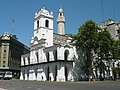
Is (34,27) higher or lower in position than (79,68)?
higher

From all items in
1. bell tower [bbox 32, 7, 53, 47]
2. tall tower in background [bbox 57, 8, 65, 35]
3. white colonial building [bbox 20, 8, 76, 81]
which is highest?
tall tower in background [bbox 57, 8, 65, 35]

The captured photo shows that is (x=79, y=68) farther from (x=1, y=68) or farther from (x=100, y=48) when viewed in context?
(x=1, y=68)

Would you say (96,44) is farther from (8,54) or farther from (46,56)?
(8,54)

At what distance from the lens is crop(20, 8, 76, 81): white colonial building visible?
2117 inches

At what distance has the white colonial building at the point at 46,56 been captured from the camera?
53.8 meters

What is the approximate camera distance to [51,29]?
217 feet

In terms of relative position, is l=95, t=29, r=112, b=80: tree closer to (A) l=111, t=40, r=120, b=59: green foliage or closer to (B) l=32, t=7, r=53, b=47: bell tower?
(A) l=111, t=40, r=120, b=59: green foliage

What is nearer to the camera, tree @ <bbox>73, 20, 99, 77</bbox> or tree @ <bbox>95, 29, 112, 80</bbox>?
tree @ <bbox>73, 20, 99, 77</bbox>

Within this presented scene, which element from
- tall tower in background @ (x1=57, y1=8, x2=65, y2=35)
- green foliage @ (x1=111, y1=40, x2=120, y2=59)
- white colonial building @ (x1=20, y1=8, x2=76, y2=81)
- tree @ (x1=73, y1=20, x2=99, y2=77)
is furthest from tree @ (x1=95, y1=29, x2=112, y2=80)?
tall tower in background @ (x1=57, y1=8, x2=65, y2=35)

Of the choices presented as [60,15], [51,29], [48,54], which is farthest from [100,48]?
[60,15]

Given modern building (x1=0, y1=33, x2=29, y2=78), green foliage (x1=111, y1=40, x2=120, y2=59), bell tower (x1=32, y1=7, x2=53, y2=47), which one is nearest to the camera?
green foliage (x1=111, y1=40, x2=120, y2=59)

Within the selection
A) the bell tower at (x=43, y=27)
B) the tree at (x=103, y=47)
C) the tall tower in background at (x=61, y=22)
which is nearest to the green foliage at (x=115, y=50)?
the tree at (x=103, y=47)

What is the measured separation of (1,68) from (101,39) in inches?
2266

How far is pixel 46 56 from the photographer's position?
196ft
